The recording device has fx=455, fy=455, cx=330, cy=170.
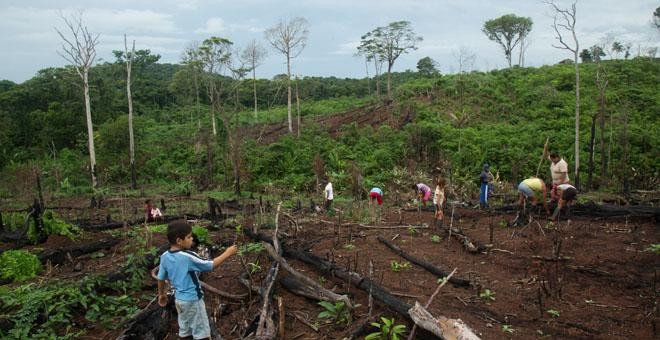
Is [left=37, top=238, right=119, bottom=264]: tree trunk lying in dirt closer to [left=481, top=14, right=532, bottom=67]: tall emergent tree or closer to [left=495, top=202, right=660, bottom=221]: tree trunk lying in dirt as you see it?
[left=495, top=202, right=660, bottom=221]: tree trunk lying in dirt

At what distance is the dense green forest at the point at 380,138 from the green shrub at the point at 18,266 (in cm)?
1260

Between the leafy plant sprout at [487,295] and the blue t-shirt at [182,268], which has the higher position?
the blue t-shirt at [182,268]

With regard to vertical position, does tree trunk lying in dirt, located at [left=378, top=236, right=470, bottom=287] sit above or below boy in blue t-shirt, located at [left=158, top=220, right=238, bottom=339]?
below

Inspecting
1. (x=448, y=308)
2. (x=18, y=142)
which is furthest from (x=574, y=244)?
(x=18, y=142)

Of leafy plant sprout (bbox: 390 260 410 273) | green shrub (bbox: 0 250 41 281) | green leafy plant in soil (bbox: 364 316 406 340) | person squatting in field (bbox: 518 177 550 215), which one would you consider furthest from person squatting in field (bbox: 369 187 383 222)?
green shrub (bbox: 0 250 41 281)

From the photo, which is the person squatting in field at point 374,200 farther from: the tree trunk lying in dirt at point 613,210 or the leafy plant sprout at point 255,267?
A: the leafy plant sprout at point 255,267

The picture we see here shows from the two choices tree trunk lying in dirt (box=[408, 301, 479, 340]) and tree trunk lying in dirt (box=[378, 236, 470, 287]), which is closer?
tree trunk lying in dirt (box=[408, 301, 479, 340])

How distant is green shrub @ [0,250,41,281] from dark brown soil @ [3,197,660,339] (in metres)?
0.27

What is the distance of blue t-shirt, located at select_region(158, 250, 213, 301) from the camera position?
3.94 m

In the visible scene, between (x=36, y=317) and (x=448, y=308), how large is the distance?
4.66 m

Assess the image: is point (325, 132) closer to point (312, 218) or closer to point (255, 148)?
point (255, 148)

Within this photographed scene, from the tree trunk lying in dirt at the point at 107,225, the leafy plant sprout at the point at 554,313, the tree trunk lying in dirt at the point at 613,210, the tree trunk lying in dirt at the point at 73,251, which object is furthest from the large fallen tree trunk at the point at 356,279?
the tree trunk lying in dirt at the point at 613,210

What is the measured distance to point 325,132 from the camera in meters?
28.0

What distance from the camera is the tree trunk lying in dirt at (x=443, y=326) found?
4.12 meters
